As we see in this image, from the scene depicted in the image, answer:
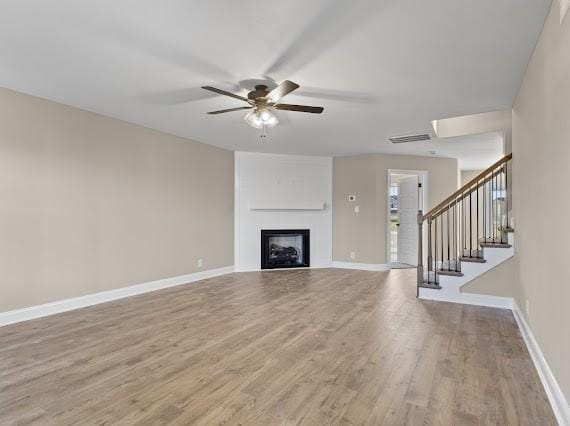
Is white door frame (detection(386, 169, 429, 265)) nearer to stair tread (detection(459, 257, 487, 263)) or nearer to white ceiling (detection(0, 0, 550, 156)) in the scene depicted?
stair tread (detection(459, 257, 487, 263))

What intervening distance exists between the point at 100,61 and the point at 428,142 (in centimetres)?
508

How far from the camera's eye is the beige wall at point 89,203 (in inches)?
146

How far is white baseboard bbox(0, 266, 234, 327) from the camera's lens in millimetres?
3686

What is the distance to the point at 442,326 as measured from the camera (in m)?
3.60

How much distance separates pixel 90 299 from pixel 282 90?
358 centimetres

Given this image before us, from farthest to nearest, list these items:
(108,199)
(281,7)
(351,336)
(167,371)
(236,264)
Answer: (236,264), (108,199), (351,336), (167,371), (281,7)

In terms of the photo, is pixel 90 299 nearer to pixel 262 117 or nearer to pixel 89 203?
pixel 89 203

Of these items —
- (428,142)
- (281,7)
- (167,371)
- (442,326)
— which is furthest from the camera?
(428,142)

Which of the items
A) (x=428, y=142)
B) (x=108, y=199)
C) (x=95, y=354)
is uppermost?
(x=428, y=142)

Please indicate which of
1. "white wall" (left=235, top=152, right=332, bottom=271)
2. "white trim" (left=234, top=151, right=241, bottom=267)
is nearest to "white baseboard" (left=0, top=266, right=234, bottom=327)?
"white trim" (left=234, top=151, right=241, bottom=267)

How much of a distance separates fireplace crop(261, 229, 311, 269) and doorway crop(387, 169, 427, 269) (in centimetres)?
180

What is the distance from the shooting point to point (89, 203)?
438cm

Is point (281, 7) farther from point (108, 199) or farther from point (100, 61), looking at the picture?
point (108, 199)

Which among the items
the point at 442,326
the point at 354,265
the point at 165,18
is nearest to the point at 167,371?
the point at 165,18
